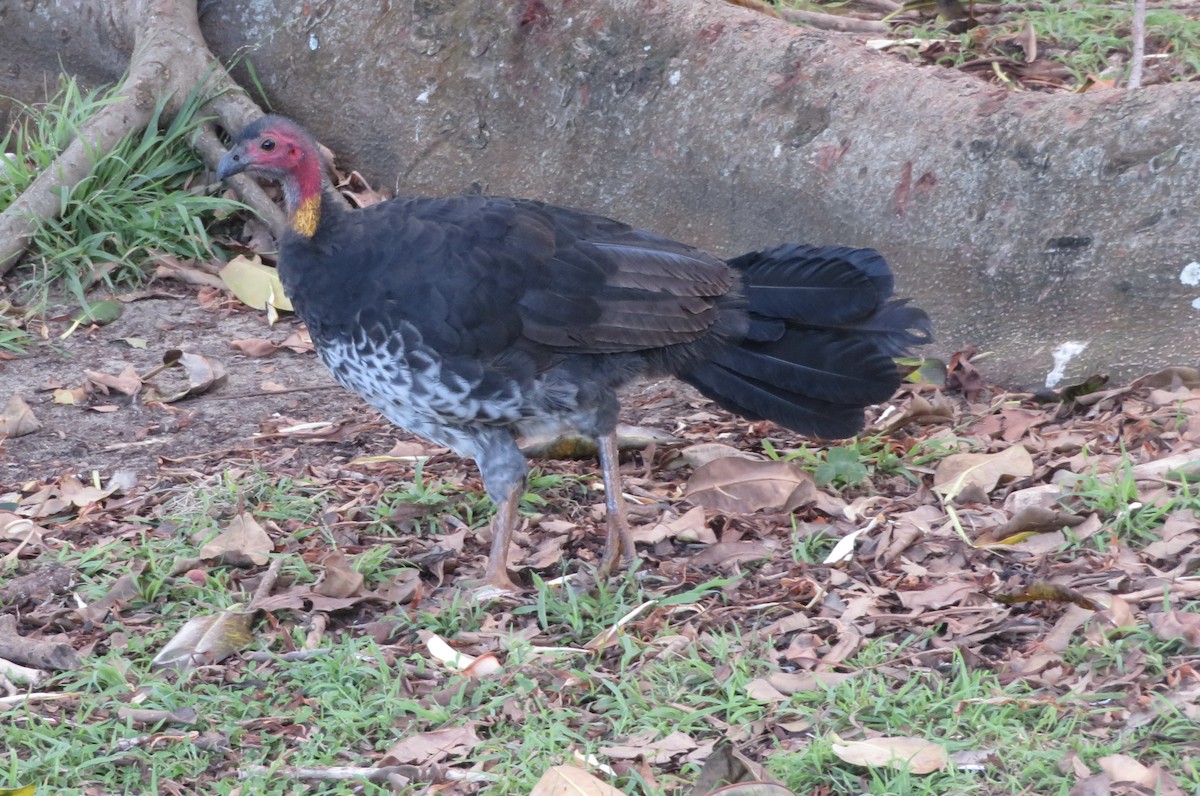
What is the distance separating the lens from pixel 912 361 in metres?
4.83

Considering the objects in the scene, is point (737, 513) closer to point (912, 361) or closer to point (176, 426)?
point (912, 361)

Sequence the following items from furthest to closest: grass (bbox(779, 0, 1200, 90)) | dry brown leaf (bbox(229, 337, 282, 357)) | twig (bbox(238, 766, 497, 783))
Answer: grass (bbox(779, 0, 1200, 90)) → dry brown leaf (bbox(229, 337, 282, 357)) → twig (bbox(238, 766, 497, 783))

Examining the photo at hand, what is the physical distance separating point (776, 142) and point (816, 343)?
1361 mm

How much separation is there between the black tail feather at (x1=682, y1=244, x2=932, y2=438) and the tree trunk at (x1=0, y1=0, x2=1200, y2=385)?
0.83m

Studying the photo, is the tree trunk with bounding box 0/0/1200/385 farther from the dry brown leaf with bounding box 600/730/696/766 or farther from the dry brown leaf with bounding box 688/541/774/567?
the dry brown leaf with bounding box 600/730/696/766

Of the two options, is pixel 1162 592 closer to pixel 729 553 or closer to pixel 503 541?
pixel 729 553

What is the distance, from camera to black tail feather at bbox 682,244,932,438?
400cm

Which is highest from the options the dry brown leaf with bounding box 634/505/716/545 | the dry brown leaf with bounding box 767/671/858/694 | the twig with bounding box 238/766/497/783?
the dry brown leaf with bounding box 767/671/858/694

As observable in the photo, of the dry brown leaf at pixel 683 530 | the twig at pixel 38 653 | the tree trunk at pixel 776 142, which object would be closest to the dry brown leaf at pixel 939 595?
the dry brown leaf at pixel 683 530

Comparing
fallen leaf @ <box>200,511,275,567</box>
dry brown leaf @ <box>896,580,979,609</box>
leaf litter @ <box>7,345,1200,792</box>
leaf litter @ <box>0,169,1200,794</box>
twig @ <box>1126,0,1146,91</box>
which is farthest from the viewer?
twig @ <box>1126,0,1146,91</box>

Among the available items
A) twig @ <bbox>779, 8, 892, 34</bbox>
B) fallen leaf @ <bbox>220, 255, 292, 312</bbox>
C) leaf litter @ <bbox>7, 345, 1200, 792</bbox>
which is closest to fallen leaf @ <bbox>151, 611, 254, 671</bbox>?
leaf litter @ <bbox>7, 345, 1200, 792</bbox>

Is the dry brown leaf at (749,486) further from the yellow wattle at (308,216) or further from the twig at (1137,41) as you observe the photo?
the twig at (1137,41)

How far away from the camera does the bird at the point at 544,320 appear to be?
3758 mm

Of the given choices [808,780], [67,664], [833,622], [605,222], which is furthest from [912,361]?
[67,664]
